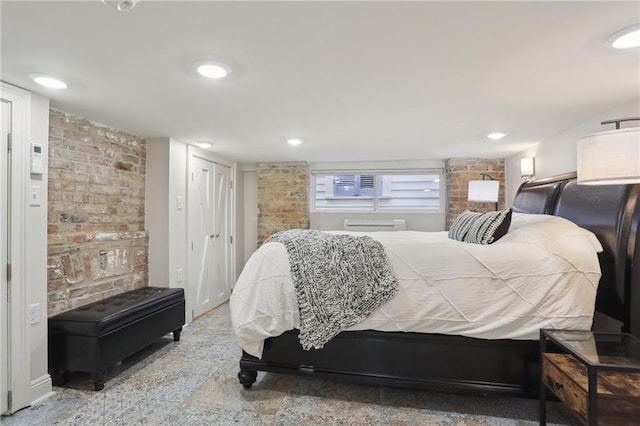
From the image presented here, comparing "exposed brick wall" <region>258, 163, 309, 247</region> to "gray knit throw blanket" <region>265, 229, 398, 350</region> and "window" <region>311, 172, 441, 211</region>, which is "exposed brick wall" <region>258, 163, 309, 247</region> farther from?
"gray knit throw blanket" <region>265, 229, 398, 350</region>

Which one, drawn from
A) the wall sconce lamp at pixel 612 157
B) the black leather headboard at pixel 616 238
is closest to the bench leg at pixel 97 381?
the wall sconce lamp at pixel 612 157

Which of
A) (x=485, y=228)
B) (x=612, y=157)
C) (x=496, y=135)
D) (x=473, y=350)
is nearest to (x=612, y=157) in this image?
Result: (x=612, y=157)

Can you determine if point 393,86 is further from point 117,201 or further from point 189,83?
point 117,201

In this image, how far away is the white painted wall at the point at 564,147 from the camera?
232cm

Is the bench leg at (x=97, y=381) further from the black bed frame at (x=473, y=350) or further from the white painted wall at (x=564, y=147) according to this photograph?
the white painted wall at (x=564, y=147)

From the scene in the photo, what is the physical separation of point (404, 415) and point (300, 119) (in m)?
2.32

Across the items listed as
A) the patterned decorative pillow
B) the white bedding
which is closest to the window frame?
the patterned decorative pillow

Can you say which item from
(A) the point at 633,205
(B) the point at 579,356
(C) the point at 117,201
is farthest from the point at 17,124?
(A) the point at 633,205

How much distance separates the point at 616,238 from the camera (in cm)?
184

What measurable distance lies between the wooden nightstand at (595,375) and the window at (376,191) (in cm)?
328

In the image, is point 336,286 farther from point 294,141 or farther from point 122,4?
point 294,141

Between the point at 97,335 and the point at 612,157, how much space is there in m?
3.29

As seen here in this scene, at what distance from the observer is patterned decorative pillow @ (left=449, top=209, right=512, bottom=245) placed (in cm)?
213

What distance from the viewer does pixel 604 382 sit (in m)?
1.42
